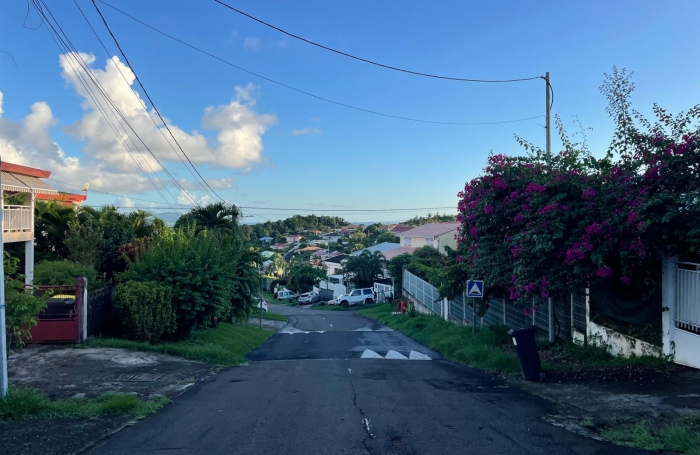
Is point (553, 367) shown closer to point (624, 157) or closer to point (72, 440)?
point (624, 157)

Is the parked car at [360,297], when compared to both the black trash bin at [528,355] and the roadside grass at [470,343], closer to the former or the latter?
the roadside grass at [470,343]

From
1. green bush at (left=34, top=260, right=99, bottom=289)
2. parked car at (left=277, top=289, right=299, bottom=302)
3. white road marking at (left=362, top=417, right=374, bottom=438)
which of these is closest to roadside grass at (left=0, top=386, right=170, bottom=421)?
white road marking at (left=362, top=417, right=374, bottom=438)

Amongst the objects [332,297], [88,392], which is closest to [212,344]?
[88,392]

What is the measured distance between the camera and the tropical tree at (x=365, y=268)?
5722cm

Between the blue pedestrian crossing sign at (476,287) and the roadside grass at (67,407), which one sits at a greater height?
the blue pedestrian crossing sign at (476,287)

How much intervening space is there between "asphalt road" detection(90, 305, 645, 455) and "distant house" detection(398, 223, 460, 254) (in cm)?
4045

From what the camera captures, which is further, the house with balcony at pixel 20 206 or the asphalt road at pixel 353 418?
the house with balcony at pixel 20 206

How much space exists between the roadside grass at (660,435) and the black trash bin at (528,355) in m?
3.43

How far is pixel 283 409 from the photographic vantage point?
7930mm

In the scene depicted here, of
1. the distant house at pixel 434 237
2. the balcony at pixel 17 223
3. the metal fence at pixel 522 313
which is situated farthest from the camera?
the distant house at pixel 434 237

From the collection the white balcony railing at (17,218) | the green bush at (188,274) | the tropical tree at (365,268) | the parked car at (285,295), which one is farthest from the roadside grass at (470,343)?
the parked car at (285,295)

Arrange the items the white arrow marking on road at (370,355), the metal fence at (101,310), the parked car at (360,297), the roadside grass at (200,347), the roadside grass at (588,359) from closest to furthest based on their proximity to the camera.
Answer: the roadside grass at (588,359)
the roadside grass at (200,347)
the metal fence at (101,310)
the white arrow marking on road at (370,355)
the parked car at (360,297)

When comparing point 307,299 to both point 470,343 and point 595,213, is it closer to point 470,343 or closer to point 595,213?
point 470,343

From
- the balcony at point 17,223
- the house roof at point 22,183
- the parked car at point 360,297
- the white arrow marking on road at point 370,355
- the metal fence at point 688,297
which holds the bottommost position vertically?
the parked car at point 360,297
